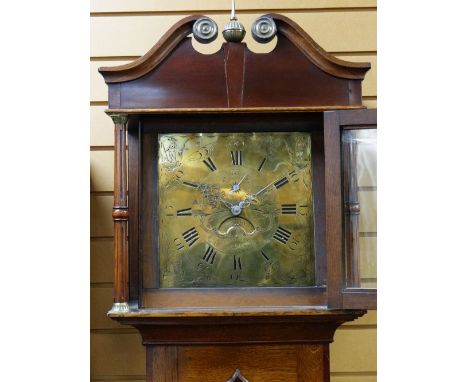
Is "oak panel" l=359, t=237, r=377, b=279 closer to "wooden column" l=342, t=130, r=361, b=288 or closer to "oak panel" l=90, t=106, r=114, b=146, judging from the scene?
"wooden column" l=342, t=130, r=361, b=288

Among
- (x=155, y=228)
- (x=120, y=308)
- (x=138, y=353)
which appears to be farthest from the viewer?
(x=138, y=353)

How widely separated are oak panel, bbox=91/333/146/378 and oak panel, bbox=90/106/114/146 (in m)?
0.65

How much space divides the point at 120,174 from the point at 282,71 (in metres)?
0.52

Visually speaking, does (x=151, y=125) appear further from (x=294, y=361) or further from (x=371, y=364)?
(x=371, y=364)

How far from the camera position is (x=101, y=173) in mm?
2262

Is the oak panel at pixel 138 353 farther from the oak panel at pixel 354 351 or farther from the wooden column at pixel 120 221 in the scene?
the wooden column at pixel 120 221

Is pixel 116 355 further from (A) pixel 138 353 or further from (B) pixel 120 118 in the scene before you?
(B) pixel 120 118

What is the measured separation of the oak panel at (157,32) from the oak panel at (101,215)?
0.49m

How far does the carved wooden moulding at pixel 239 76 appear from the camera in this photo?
1.81 m

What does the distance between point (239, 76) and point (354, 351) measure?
1.02m

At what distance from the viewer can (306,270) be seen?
1863 mm

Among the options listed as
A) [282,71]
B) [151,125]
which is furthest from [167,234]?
[282,71]

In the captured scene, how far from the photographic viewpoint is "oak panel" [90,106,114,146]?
89.0 inches

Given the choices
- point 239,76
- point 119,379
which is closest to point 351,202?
point 239,76
